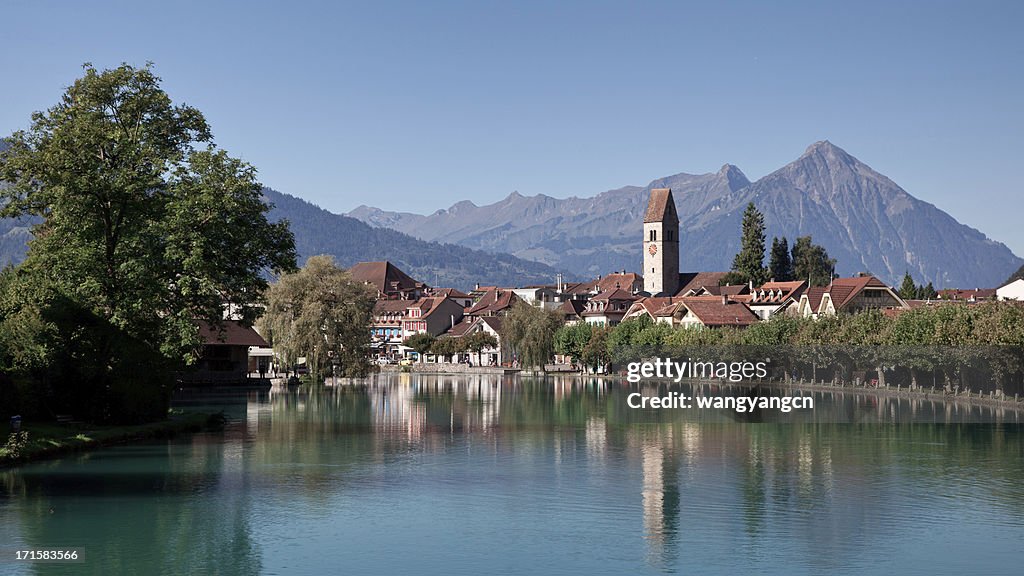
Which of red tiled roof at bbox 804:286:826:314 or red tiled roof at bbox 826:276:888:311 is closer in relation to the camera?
red tiled roof at bbox 826:276:888:311

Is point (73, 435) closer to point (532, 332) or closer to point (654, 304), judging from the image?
point (532, 332)

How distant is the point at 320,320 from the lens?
11538 cm

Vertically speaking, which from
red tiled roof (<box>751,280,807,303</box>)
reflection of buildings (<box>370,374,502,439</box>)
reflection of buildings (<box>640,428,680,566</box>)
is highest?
red tiled roof (<box>751,280,807,303</box>)

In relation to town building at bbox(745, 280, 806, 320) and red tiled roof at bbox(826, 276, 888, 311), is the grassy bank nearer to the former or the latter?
red tiled roof at bbox(826, 276, 888, 311)

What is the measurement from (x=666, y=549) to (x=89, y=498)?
17.5 metres

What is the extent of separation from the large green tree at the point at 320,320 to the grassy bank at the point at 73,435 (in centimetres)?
5080

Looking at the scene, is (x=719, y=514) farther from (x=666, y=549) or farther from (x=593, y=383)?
(x=593, y=383)

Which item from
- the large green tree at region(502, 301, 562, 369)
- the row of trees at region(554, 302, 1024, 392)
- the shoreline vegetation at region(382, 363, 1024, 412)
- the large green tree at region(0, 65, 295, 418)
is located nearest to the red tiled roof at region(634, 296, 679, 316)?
the large green tree at region(502, 301, 562, 369)

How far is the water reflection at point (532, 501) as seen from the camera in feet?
97.4

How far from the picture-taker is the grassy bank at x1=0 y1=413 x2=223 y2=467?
43.5m

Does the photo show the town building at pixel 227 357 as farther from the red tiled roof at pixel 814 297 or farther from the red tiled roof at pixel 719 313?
the red tiled roof at pixel 814 297

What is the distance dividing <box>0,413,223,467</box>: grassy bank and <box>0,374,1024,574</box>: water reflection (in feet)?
3.03

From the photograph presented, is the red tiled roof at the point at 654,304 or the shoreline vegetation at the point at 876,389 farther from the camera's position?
the red tiled roof at the point at 654,304

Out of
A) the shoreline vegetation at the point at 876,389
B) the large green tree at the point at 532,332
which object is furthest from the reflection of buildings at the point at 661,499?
the large green tree at the point at 532,332
